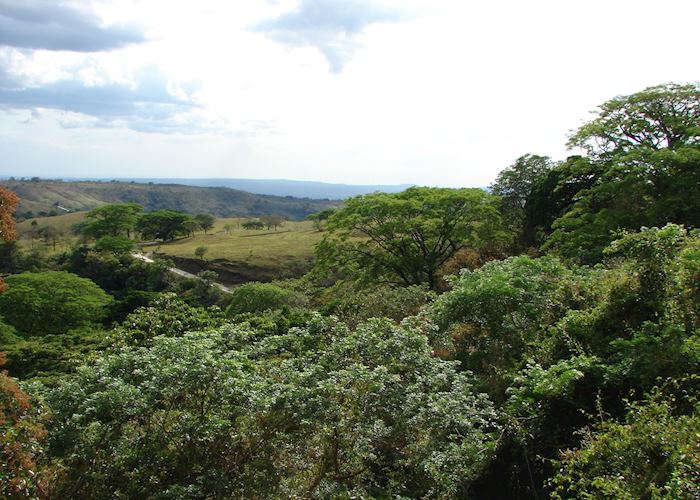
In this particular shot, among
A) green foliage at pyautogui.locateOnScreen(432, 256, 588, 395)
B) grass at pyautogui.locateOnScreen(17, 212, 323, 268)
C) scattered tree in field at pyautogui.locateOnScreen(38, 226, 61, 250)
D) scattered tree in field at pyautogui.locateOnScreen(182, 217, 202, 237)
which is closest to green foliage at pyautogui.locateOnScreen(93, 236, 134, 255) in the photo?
grass at pyautogui.locateOnScreen(17, 212, 323, 268)

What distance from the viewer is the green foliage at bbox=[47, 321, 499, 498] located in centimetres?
624

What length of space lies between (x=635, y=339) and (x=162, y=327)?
10.7 m

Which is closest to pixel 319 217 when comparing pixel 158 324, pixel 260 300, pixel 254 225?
pixel 254 225

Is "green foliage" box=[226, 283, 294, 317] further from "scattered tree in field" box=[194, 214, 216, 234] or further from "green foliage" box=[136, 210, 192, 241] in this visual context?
"scattered tree in field" box=[194, 214, 216, 234]

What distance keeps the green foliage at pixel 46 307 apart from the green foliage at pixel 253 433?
90.0ft

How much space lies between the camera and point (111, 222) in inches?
2810

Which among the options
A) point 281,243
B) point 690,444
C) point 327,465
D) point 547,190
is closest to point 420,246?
point 547,190

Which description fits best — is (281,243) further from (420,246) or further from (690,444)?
(690,444)

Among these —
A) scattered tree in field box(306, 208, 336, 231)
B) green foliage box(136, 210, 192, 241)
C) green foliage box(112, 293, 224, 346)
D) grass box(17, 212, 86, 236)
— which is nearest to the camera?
green foliage box(112, 293, 224, 346)

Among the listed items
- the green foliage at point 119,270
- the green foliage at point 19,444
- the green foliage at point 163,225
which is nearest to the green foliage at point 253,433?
the green foliage at point 19,444

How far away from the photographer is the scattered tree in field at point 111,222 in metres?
70.4

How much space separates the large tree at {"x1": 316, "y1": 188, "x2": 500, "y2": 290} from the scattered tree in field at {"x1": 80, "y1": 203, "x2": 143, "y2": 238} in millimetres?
54720

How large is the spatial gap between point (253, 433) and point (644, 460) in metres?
4.31

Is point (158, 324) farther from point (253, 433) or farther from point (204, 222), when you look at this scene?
point (204, 222)
